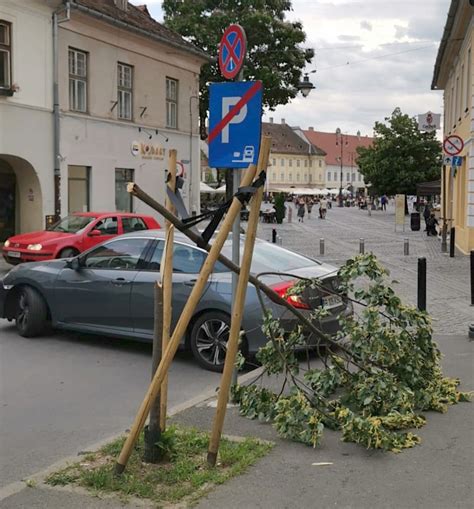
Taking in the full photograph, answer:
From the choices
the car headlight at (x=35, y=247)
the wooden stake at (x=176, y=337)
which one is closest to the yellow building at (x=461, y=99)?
the car headlight at (x=35, y=247)

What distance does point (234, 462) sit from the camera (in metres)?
4.25

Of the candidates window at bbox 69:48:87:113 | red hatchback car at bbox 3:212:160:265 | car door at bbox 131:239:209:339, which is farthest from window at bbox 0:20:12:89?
car door at bbox 131:239:209:339

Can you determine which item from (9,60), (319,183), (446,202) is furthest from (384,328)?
(319,183)

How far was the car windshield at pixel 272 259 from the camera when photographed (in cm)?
778

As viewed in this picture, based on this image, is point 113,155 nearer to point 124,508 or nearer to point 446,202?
point 446,202

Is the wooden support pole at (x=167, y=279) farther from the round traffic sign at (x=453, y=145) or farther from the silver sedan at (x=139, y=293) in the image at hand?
the round traffic sign at (x=453, y=145)

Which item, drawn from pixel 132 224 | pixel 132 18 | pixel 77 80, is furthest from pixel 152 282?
pixel 132 18

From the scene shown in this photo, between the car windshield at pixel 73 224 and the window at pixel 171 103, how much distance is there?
1170 cm

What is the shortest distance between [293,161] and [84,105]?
107m

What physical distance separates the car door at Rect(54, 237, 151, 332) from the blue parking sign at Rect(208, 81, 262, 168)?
3146mm

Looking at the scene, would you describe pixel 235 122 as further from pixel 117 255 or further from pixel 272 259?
pixel 117 255

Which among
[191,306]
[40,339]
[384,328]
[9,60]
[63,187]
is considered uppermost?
[9,60]

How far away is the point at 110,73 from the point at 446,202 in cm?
1549

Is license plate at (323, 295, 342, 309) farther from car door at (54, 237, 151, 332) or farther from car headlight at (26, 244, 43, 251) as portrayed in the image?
car headlight at (26, 244, 43, 251)
